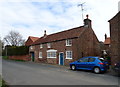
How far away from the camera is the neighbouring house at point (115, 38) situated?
44.1 ft

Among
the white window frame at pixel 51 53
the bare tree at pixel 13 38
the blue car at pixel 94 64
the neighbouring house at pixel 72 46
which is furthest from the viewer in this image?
the bare tree at pixel 13 38

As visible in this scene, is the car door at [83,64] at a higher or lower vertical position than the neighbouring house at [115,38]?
lower

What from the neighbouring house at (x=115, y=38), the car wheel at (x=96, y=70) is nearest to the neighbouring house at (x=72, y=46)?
the neighbouring house at (x=115, y=38)

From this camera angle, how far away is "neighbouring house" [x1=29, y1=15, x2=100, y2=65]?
60.6ft

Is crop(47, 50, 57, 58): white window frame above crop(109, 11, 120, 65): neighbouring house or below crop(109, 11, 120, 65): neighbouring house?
below

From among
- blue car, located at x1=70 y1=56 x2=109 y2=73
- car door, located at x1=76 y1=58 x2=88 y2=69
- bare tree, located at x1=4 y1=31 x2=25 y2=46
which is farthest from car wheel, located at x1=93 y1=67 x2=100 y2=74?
bare tree, located at x1=4 y1=31 x2=25 y2=46

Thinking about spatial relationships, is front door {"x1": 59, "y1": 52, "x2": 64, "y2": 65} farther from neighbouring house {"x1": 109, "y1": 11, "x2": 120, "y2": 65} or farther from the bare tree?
the bare tree

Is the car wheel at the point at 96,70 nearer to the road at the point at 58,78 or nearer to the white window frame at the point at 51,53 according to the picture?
the road at the point at 58,78

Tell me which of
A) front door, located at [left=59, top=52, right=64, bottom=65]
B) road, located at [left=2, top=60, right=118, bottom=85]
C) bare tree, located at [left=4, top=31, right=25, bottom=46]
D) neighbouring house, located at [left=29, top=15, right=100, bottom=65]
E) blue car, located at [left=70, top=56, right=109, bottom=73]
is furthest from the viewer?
bare tree, located at [left=4, top=31, right=25, bottom=46]

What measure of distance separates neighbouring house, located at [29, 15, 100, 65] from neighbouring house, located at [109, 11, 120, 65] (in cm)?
554

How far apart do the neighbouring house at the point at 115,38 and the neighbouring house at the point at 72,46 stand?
554cm

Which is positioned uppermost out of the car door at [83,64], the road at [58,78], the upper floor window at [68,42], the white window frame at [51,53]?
the upper floor window at [68,42]

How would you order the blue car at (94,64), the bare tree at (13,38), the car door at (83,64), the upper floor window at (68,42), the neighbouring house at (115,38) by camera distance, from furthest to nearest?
the bare tree at (13,38) → the upper floor window at (68,42) → the neighbouring house at (115,38) → the car door at (83,64) → the blue car at (94,64)

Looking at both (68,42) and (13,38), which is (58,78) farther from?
(13,38)
